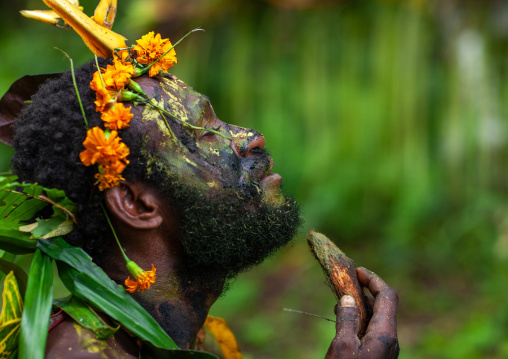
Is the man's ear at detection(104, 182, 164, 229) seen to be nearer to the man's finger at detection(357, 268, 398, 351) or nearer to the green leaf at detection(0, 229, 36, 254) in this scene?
the green leaf at detection(0, 229, 36, 254)

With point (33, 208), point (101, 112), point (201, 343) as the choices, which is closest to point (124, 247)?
point (33, 208)

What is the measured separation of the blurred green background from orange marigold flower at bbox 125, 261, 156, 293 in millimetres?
4071

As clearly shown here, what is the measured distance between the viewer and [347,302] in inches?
92.4

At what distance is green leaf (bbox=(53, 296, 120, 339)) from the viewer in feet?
7.27

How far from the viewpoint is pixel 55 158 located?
7.71 feet

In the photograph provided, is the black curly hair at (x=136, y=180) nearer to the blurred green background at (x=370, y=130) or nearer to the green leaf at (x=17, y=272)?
the green leaf at (x=17, y=272)

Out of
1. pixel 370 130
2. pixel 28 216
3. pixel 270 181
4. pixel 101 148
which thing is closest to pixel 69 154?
pixel 101 148

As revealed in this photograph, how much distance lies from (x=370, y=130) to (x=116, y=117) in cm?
548

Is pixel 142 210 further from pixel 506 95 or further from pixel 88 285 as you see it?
pixel 506 95

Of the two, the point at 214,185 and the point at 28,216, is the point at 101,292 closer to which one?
the point at 28,216

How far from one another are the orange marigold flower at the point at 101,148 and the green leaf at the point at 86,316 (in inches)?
20.9

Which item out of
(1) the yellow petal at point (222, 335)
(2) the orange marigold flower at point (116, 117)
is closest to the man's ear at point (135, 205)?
(2) the orange marigold flower at point (116, 117)

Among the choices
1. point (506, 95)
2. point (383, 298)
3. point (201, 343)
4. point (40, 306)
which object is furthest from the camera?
point (506, 95)

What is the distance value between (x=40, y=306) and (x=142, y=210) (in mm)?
515
